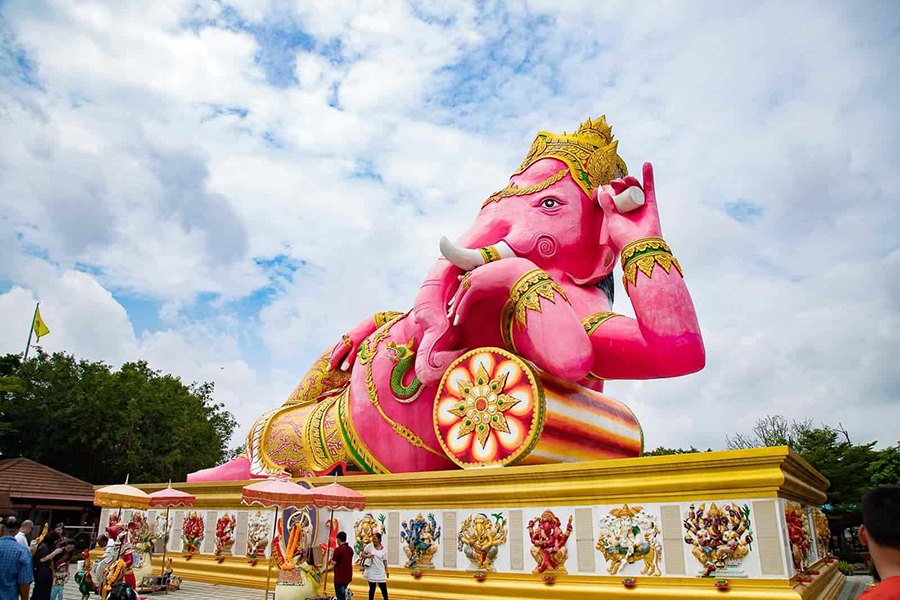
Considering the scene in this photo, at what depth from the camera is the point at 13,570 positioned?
525 cm

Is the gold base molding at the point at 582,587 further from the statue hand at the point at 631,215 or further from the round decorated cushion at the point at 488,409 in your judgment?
the statue hand at the point at 631,215

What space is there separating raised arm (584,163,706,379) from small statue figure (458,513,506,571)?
97.9 inches

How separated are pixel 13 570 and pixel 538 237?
23.7ft

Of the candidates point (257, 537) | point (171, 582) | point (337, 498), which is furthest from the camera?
point (257, 537)

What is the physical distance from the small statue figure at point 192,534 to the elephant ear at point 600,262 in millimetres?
8265

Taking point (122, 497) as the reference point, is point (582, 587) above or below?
below

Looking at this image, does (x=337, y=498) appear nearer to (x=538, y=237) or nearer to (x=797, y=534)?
(x=538, y=237)

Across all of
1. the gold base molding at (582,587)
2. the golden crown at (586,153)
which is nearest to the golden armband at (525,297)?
the golden crown at (586,153)

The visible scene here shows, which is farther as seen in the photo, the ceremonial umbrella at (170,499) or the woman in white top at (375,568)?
the ceremonial umbrella at (170,499)

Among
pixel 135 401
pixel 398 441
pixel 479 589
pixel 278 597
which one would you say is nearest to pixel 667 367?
pixel 479 589

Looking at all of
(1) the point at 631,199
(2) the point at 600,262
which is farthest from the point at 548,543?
(1) the point at 631,199

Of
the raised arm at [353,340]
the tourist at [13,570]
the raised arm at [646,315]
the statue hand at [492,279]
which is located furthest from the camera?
the raised arm at [353,340]

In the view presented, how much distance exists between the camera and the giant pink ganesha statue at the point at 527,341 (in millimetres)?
8188

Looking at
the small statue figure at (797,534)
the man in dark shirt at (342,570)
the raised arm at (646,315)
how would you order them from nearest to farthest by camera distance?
the small statue figure at (797,534) → the man in dark shirt at (342,570) → the raised arm at (646,315)
